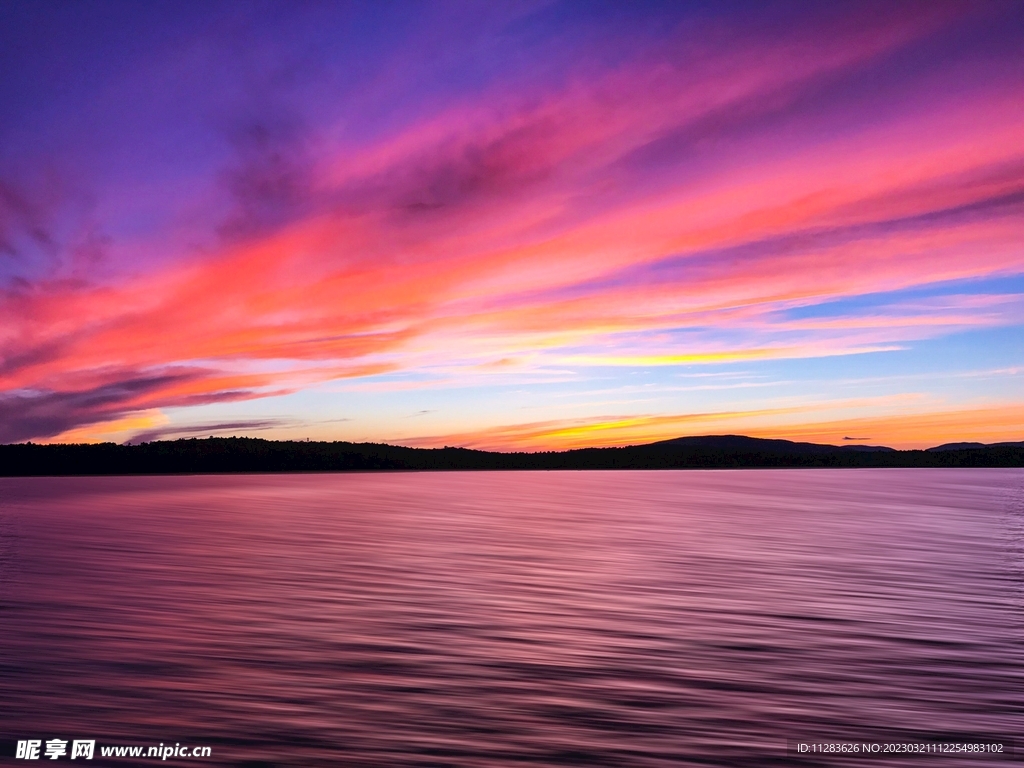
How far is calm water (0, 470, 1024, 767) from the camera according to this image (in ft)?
31.0

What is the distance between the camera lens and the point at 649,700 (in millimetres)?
10727

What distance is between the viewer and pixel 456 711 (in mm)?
10242

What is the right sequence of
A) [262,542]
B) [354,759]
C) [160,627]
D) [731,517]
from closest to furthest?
[354,759] < [160,627] < [262,542] < [731,517]

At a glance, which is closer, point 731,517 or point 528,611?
point 528,611

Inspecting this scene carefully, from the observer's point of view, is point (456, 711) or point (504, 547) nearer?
point (456, 711)

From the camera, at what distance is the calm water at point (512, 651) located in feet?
31.0

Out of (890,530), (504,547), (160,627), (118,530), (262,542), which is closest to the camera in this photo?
(160,627)

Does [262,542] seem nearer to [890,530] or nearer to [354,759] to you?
[354,759]

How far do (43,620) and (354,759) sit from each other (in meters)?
11.9

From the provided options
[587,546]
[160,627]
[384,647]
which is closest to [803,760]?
[384,647]

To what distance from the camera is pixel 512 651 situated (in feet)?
44.3

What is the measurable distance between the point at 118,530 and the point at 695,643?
38.8 meters

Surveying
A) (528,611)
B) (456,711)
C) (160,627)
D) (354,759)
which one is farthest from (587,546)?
(354,759)

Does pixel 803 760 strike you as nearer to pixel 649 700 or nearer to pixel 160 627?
pixel 649 700
